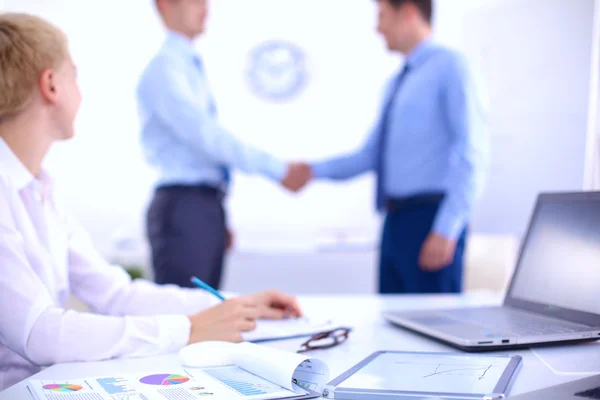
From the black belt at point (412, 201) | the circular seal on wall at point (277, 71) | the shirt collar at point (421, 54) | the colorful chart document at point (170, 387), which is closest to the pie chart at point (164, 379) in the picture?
the colorful chart document at point (170, 387)

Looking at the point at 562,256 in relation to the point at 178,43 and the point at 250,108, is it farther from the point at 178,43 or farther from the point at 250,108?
the point at 250,108

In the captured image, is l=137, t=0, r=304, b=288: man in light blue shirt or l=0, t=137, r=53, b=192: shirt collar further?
l=137, t=0, r=304, b=288: man in light blue shirt

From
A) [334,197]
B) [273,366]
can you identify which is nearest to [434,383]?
[273,366]

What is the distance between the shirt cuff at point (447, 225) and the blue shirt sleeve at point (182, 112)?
88 centimetres

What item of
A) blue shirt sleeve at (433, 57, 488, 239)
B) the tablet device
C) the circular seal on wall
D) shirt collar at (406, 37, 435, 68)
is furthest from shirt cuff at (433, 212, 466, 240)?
the circular seal on wall

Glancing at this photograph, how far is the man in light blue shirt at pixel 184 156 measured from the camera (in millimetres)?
2203

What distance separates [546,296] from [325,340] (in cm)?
43

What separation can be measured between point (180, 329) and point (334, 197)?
339 centimetres

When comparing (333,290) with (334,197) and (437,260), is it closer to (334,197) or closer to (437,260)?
(334,197)

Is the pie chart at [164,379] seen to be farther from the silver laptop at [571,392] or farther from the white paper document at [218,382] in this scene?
the silver laptop at [571,392]

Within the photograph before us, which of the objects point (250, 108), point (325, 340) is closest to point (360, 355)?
point (325, 340)

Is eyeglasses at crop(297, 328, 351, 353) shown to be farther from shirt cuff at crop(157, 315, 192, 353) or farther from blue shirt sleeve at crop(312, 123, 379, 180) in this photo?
blue shirt sleeve at crop(312, 123, 379, 180)

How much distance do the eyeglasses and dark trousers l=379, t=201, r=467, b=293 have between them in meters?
1.15

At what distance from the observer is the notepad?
1014 millimetres
